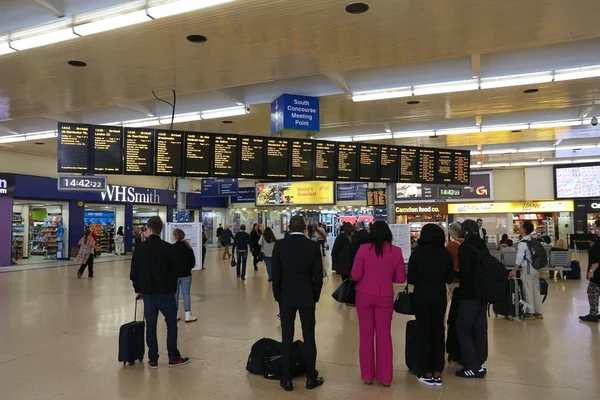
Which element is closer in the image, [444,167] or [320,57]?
[320,57]

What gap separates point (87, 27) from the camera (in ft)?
19.7

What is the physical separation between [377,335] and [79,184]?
9.43 metres

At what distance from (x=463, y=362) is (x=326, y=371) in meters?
1.46

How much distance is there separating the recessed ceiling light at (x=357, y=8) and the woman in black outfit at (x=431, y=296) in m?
2.83

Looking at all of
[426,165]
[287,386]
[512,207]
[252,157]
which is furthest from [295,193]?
[287,386]

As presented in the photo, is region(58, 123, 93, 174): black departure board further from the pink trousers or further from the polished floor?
the pink trousers

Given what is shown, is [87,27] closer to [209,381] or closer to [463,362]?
[209,381]

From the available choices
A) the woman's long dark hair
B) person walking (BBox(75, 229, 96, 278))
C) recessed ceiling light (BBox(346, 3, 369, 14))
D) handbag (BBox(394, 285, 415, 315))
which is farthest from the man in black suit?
person walking (BBox(75, 229, 96, 278))

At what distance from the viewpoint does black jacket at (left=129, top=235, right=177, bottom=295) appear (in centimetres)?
510

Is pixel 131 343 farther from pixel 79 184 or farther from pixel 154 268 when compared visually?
pixel 79 184

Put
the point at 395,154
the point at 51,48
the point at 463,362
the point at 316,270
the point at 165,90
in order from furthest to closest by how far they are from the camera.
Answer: the point at 395,154 → the point at 165,90 → the point at 51,48 → the point at 463,362 → the point at 316,270

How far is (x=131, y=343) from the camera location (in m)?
5.25

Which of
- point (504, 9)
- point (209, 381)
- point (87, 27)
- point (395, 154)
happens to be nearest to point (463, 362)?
point (209, 381)

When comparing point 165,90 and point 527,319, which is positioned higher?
point 165,90
